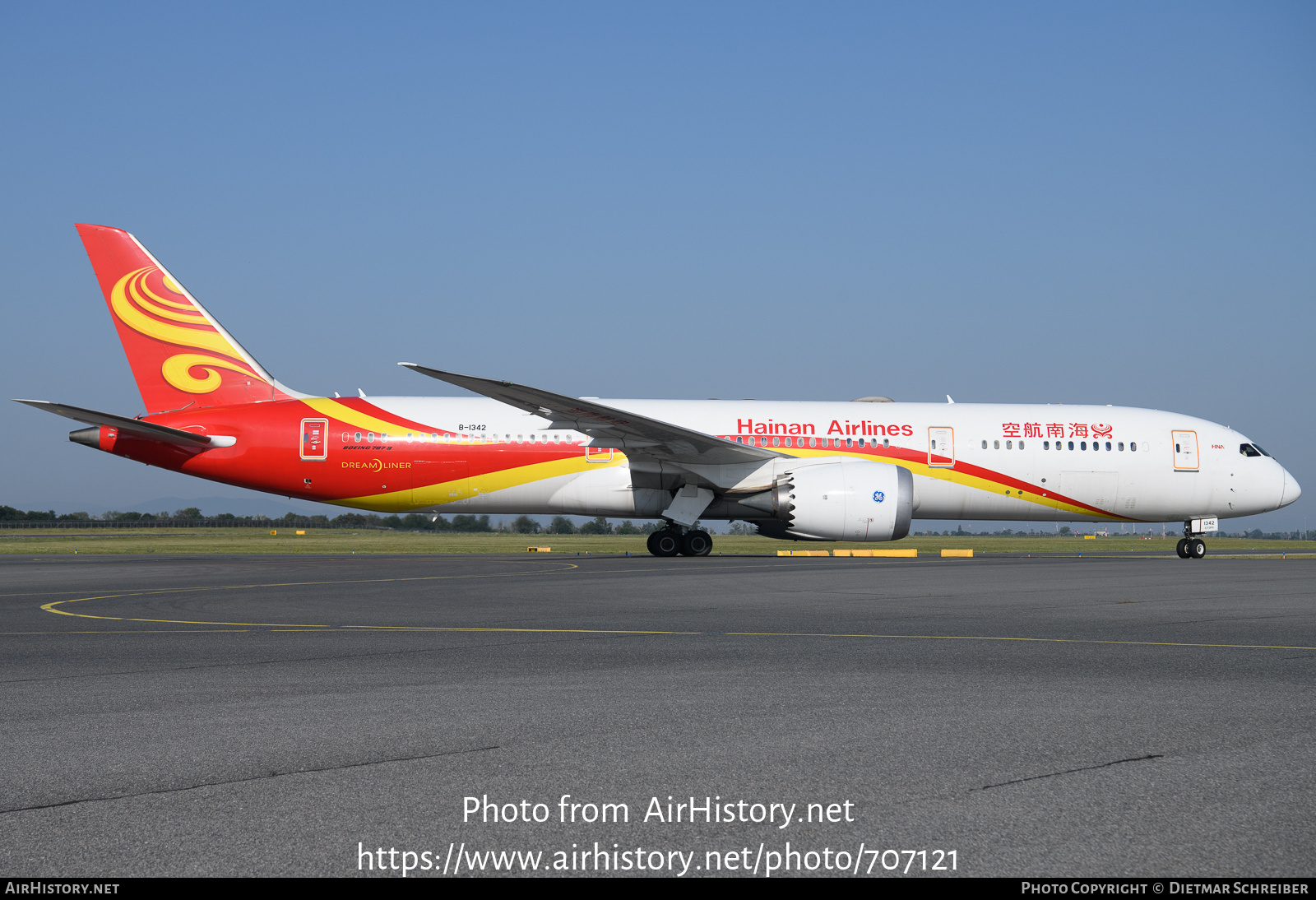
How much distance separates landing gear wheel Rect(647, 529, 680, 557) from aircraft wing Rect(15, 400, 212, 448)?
1089cm

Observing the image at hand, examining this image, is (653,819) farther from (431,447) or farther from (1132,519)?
(1132,519)

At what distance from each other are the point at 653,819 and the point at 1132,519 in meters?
25.5

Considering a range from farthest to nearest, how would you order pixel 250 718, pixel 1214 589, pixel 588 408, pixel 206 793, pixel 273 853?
pixel 588 408
pixel 1214 589
pixel 250 718
pixel 206 793
pixel 273 853

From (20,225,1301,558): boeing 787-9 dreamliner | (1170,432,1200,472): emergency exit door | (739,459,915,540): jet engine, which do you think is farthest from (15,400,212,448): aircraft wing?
(1170,432,1200,472): emergency exit door

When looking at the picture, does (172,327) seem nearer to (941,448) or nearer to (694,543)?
(694,543)

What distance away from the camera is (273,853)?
10.1 feet

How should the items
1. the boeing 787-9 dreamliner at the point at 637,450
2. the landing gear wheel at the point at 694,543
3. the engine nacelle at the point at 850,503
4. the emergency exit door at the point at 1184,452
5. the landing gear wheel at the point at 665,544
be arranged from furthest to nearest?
the emergency exit door at the point at 1184,452
the landing gear wheel at the point at 694,543
the landing gear wheel at the point at 665,544
the boeing 787-9 dreamliner at the point at 637,450
the engine nacelle at the point at 850,503

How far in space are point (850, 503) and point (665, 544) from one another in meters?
5.10

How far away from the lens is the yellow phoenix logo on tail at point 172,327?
24656mm

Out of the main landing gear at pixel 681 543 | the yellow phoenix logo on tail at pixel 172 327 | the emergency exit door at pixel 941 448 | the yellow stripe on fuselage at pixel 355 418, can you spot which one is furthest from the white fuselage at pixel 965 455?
the yellow phoenix logo on tail at pixel 172 327

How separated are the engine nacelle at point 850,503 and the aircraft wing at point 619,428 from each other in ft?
4.99

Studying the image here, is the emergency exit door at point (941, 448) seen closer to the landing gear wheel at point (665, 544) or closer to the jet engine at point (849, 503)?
the jet engine at point (849, 503)

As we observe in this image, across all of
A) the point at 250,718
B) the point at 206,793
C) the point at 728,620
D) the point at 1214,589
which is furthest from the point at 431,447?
the point at 206,793
